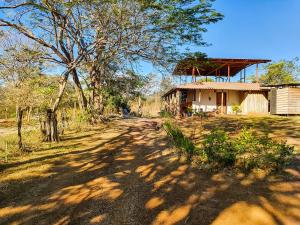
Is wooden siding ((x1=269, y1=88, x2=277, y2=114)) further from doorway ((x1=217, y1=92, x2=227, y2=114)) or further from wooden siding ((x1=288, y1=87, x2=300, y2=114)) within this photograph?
doorway ((x1=217, y1=92, x2=227, y2=114))

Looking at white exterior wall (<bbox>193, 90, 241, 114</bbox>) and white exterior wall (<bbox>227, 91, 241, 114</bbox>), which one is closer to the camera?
white exterior wall (<bbox>193, 90, 241, 114</bbox>)

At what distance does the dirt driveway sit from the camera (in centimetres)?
474

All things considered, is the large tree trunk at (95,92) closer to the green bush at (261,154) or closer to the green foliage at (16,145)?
the green foliage at (16,145)

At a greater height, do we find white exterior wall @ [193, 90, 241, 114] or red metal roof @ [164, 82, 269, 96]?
red metal roof @ [164, 82, 269, 96]

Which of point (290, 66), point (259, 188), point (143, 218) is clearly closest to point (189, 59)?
point (259, 188)

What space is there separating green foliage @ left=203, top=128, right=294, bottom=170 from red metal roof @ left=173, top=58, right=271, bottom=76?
6520 mm

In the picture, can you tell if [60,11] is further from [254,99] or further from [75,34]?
[254,99]

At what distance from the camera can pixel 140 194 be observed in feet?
19.3

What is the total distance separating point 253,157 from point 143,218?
156 inches

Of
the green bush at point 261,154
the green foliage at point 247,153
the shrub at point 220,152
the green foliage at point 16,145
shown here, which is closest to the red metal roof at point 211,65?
the shrub at point 220,152

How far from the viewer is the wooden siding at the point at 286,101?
875 inches

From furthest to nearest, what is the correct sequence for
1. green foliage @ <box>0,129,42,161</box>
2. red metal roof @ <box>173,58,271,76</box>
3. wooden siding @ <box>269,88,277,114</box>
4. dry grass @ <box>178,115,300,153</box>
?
1. wooden siding @ <box>269,88,277,114</box>
2. red metal roof @ <box>173,58,271,76</box>
3. dry grass @ <box>178,115,300,153</box>
4. green foliage @ <box>0,129,42,161</box>

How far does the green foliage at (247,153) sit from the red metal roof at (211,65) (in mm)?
6520

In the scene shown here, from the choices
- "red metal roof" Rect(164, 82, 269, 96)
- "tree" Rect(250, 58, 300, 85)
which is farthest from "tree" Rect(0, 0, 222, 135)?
"tree" Rect(250, 58, 300, 85)
